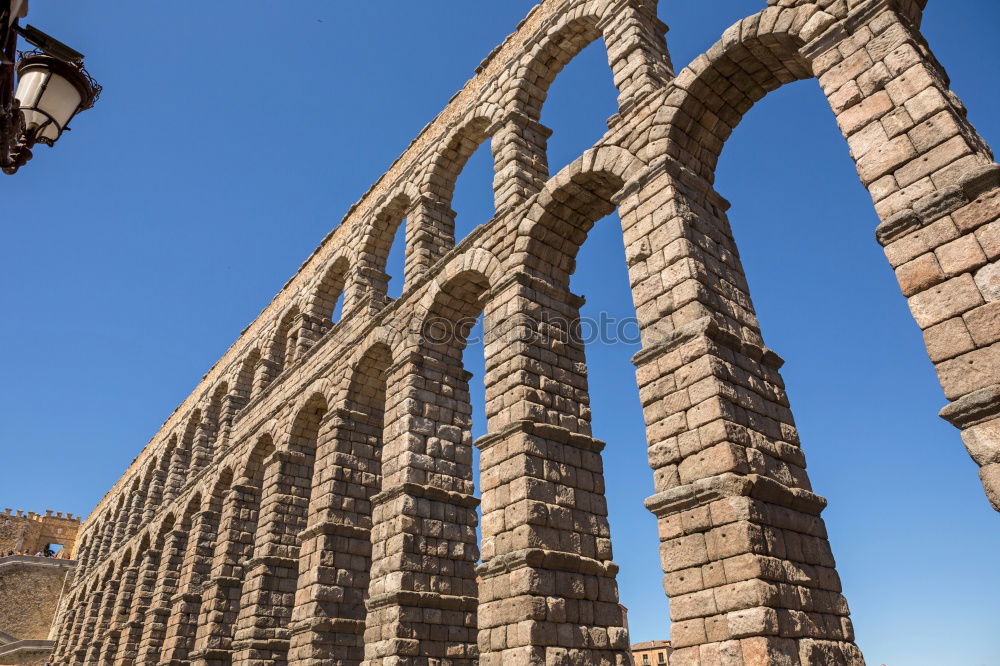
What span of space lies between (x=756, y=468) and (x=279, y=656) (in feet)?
36.1

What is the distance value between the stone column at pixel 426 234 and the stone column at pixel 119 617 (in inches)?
730

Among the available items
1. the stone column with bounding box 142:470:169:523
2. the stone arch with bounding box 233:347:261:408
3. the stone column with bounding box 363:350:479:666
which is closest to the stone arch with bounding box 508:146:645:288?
the stone column with bounding box 363:350:479:666

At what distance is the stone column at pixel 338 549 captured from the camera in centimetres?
1106

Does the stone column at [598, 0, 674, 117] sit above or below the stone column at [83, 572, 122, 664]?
above

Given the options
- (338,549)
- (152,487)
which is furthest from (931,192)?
(152,487)

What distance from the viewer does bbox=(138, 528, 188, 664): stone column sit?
19062mm

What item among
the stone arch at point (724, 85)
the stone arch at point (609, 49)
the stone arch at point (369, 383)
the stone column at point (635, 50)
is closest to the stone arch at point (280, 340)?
the stone arch at point (369, 383)

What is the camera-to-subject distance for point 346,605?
11477 mm

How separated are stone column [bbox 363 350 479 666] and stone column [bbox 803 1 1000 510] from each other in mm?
7198

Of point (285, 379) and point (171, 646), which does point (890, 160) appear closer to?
point (285, 379)

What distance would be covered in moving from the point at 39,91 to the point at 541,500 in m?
6.34

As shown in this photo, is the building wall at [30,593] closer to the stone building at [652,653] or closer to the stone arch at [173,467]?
the stone arch at [173,467]

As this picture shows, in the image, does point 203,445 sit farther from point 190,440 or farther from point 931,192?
point 931,192

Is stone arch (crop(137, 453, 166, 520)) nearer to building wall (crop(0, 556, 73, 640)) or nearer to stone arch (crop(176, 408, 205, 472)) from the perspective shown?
stone arch (crop(176, 408, 205, 472))
